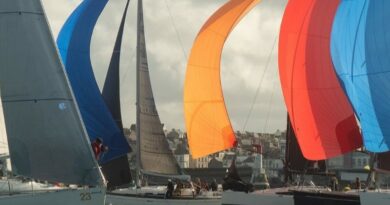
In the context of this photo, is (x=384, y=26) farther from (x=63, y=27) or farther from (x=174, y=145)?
(x=174, y=145)

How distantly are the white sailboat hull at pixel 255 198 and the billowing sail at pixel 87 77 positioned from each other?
196 inches

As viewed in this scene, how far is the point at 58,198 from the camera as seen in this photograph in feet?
57.7

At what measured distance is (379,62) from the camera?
2316 centimetres

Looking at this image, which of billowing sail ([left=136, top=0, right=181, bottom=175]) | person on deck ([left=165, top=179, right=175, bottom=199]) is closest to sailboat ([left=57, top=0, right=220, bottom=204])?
billowing sail ([left=136, top=0, right=181, bottom=175])

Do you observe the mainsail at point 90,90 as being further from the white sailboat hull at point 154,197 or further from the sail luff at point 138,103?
the sail luff at point 138,103

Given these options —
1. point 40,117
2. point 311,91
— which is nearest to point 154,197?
point 311,91

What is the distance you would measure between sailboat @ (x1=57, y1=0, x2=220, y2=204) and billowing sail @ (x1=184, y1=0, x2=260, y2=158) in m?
2.05

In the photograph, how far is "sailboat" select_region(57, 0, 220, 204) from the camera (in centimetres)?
2978

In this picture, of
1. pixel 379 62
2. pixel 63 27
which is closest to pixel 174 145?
pixel 63 27

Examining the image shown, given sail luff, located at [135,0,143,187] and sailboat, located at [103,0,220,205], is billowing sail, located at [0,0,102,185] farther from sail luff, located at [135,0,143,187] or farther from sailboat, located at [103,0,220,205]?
sail luff, located at [135,0,143,187]

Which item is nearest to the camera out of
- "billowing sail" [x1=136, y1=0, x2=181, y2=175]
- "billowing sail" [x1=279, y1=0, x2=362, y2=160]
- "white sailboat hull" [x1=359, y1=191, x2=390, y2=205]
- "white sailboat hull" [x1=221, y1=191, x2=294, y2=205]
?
"white sailboat hull" [x1=359, y1=191, x2=390, y2=205]

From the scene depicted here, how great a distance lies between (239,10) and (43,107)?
557 inches

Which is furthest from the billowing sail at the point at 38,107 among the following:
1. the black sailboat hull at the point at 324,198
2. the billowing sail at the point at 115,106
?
the billowing sail at the point at 115,106

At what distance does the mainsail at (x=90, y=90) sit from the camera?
96.1ft
